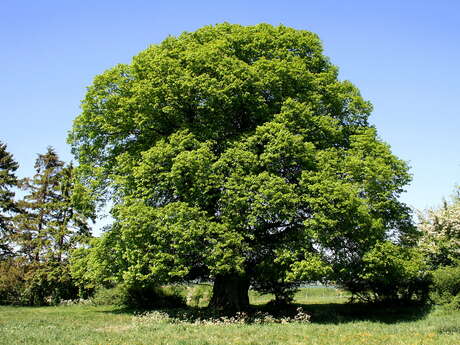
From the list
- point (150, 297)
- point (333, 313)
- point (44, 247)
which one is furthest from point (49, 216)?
point (333, 313)

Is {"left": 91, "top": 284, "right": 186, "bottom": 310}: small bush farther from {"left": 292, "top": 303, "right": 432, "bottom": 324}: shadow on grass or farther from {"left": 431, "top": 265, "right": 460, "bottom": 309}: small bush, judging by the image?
{"left": 431, "top": 265, "right": 460, "bottom": 309}: small bush

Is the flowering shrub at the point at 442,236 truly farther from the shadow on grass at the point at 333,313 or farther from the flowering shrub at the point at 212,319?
the flowering shrub at the point at 212,319

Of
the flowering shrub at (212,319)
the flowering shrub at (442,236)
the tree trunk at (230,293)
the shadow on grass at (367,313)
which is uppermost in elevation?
the flowering shrub at (442,236)

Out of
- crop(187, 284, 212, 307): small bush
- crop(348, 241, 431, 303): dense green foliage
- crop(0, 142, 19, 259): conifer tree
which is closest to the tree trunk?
crop(348, 241, 431, 303): dense green foliage

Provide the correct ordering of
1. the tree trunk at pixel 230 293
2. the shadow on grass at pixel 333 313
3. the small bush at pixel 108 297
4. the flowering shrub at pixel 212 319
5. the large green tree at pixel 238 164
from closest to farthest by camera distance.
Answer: the flowering shrub at pixel 212 319
the large green tree at pixel 238 164
the shadow on grass at pixel 333 313
the tree trunk at pixel 230 293
the small bush at pixel 108 297

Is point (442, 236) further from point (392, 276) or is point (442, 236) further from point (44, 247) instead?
point (44, 247)

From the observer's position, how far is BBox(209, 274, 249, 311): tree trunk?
819 inches

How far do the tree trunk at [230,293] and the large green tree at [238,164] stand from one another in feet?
0.28

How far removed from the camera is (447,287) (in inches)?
840

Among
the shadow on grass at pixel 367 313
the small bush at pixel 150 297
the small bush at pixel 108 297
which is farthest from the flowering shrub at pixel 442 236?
the small bush at pixel 108 297

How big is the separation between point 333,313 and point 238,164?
9.64 meters

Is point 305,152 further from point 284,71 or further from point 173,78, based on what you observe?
point 173,78

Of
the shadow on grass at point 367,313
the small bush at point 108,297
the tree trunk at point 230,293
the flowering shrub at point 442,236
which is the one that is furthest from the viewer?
the small bush at point 108,297

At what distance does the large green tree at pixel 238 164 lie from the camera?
18.0 metres
